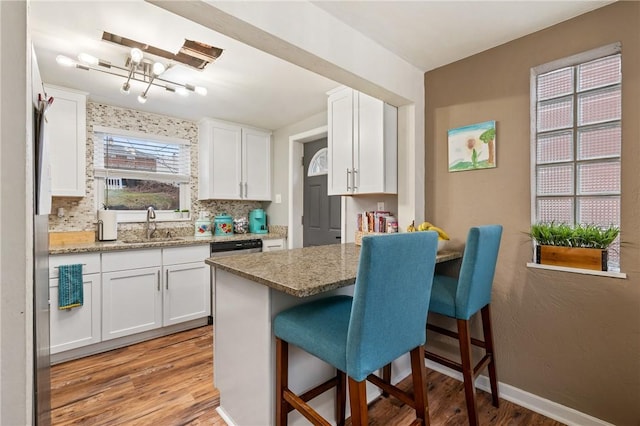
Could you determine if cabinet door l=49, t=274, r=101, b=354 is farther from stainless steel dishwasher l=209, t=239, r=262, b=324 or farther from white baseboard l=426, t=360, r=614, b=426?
white baseboard l=426, t=360, r=614, b=426

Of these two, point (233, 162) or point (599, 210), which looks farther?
point (233, 162)

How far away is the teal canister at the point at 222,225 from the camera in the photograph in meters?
3.60

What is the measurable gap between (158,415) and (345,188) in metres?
1.95

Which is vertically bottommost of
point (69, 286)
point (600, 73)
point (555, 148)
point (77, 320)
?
point (77, 320)

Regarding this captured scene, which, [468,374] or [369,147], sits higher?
[369,147]

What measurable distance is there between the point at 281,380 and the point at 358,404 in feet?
1.42

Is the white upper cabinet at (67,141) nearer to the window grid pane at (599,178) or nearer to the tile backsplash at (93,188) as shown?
the tile backsplash at (93,188)

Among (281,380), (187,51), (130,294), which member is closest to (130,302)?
(130,294)

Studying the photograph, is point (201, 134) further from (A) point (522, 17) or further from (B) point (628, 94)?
(B) point (628, 94)

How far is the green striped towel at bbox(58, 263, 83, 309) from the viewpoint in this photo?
226 cm

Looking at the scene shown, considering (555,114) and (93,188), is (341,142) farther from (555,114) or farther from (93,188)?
(93,188)

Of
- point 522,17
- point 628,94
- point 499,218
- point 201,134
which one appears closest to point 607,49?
point 628,94

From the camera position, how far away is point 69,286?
229cm

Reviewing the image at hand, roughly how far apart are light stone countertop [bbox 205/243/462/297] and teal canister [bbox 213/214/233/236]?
1866 millimetres
